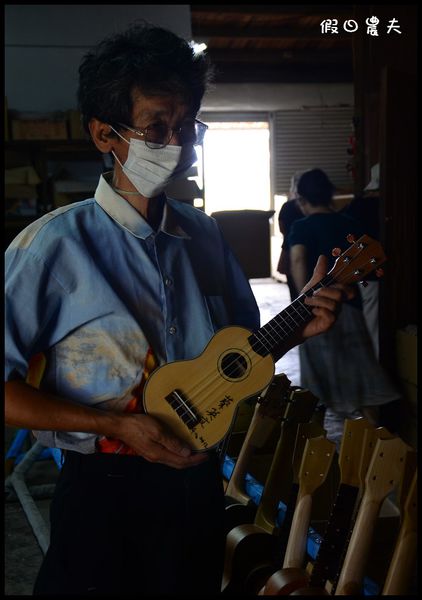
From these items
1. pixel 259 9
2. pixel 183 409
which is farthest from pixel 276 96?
Result: pixel 183 409

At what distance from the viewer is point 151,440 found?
100cm

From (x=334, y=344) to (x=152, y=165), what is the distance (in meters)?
2.10

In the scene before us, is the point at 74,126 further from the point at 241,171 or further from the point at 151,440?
the point at 241,171

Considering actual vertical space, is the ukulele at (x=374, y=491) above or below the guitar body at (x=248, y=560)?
above

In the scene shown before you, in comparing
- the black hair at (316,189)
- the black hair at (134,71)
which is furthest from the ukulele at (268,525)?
the black hair at (316,189)

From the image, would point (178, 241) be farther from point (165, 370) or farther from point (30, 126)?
point (30, 126)

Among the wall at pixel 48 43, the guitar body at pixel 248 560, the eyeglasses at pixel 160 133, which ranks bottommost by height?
the guitar body at pixel 248 560

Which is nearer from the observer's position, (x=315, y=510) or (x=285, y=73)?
(x=315, y=510)

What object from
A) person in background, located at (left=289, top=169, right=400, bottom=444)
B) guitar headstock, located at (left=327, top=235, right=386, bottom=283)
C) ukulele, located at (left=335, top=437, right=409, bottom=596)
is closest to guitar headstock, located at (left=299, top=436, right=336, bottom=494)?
ukulele, located at (left=335, top=437, right=409, bottom=596)

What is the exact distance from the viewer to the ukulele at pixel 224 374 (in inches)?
41.8

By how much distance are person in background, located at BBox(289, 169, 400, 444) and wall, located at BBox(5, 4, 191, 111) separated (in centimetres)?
173

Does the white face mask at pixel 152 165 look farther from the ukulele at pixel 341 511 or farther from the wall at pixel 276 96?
the wall at pixel 276 96

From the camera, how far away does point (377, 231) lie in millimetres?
3562

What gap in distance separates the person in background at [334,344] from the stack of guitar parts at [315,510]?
0.97 metres
